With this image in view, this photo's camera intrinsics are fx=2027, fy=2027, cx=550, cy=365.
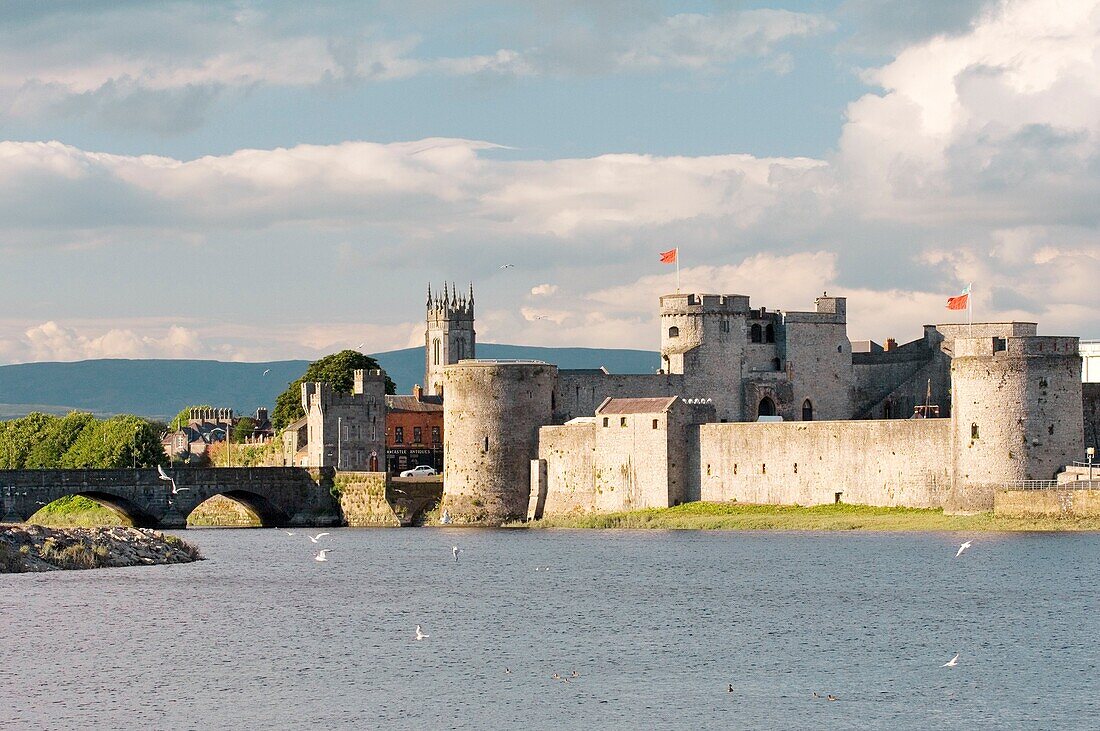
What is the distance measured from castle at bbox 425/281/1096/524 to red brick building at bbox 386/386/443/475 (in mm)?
16572

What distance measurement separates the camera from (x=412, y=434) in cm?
10862

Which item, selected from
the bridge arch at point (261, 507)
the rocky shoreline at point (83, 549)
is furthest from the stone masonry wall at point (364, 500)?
the rocky shoreline at point (83, 549)

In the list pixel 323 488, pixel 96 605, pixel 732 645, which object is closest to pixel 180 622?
pixel 96 605

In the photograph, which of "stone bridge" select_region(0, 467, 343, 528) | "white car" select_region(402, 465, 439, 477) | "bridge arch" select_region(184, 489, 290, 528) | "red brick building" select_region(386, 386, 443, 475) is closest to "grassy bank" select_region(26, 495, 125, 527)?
"stone bridge" select_region(0, 467, 343, 528)

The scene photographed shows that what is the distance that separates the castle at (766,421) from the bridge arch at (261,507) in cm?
916

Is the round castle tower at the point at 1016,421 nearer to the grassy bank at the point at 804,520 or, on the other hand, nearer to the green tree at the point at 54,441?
the grassy bank at the point at 804,520

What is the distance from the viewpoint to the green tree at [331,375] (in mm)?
118688

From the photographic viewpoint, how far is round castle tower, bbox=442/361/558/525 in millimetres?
84750

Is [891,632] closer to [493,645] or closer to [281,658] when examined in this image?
[493,645]

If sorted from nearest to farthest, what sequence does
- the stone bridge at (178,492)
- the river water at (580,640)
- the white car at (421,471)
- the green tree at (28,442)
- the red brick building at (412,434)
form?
the river water at (580,640), the stone bridge at (178,492), the white car at (421,471), the red brick building at (412,434), the green tree at (28,442)

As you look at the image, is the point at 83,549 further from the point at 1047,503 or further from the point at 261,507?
the point at 1047,503

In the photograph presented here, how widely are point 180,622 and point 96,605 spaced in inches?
190

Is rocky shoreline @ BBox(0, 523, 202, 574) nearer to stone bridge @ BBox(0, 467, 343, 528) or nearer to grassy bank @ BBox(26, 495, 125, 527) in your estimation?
stone bridge @ BBox(0, 467, 343, 528)

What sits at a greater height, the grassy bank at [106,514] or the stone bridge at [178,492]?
the stone bridge at [178,492]
